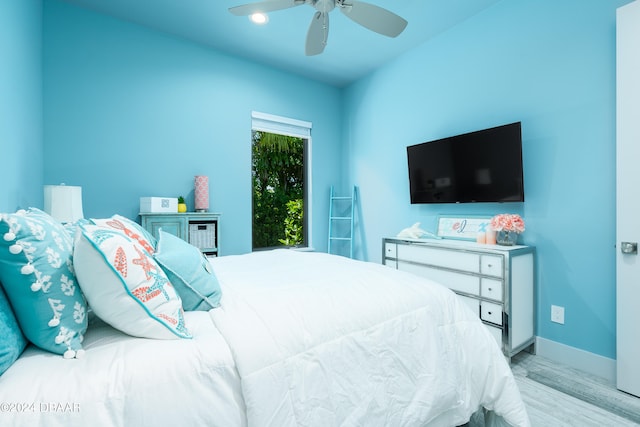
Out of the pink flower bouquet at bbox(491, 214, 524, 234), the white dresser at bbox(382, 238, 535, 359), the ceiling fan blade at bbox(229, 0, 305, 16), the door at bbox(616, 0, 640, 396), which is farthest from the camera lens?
the pink flower bouquet at bbox(491, 214, 524, 234)

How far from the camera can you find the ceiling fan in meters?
1.90

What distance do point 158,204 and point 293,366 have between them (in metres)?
2.37

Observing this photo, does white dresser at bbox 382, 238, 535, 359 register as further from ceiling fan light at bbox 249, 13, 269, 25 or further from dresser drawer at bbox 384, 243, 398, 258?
ceiling fan light at bbox 249, 13, 269, 25

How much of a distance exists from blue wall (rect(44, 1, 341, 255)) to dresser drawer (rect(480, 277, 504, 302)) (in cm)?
242

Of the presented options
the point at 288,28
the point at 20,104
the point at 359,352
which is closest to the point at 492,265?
the point at 359,352

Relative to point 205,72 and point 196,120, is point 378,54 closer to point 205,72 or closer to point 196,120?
point 205,72

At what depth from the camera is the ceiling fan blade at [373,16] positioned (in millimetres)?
1930

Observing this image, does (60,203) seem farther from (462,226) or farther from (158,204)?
(462,226)

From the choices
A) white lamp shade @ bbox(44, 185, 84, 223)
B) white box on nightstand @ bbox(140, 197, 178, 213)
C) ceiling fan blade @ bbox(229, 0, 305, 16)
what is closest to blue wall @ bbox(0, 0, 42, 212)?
white lamp shade @ bbox(44, 185, 84, 223)

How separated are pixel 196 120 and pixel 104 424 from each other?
9.92 feet

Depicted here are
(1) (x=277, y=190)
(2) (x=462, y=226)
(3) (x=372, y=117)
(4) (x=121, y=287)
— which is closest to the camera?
(4) (x=121, y=287)

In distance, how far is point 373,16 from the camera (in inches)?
79.6

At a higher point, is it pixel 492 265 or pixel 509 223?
pixel 509 223

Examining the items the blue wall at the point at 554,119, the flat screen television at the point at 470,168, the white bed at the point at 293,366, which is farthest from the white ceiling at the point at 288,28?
the white bed at the point at 293,366
